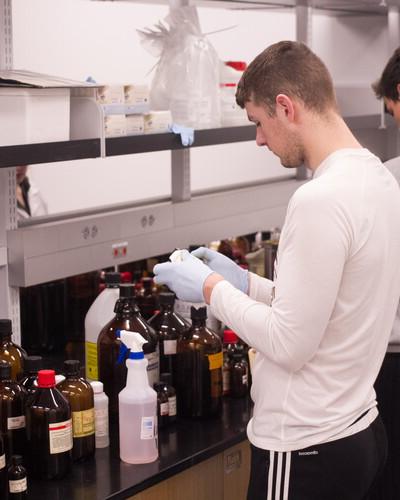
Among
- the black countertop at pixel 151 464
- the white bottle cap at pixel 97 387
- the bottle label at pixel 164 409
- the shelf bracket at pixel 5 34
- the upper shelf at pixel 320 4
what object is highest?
the upper shelf at pixel 320 4

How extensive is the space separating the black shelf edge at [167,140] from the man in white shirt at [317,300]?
627 millimetres

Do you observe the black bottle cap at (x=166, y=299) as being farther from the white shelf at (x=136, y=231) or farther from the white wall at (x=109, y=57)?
the white wall at (x=109, y=57)

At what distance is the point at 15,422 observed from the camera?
6.59 ft

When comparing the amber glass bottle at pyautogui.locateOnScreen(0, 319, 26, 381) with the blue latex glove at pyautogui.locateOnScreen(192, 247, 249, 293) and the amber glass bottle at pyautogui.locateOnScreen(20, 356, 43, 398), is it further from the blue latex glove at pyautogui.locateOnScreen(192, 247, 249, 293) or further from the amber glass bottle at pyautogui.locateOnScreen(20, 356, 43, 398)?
the blue latex glove at pyautogui.locateOnScreen(192, 247, 249, 293)

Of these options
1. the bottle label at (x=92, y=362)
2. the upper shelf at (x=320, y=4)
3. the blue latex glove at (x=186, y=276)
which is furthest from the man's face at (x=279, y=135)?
the upper shelf at (x=320, y=4)

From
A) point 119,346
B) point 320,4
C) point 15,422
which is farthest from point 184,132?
point 320,4

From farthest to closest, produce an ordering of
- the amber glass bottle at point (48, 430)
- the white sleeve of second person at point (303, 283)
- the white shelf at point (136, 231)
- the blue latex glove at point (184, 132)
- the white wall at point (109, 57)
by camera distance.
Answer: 1. the white wall at point (109, 57)
2. the blue latex glove at point (184, 132)
3. the white shelf at point (136, 231)
4. the amber glass bottle at point (48, 430)
5. the white sleeve of second person at point (303, 283)

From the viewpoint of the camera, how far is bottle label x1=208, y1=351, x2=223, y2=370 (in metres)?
2.37

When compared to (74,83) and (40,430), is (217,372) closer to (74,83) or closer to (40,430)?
(40,430)

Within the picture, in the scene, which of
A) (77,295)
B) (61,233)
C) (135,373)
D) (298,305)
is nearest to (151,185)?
(77,295)

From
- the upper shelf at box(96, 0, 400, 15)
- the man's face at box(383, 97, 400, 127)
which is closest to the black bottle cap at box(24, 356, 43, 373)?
the man's face at box(383, 97, 400, 127)

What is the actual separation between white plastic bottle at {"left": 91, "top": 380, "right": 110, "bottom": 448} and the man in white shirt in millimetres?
455

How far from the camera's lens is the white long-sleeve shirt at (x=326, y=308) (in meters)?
1.62

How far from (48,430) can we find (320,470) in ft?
2.06
